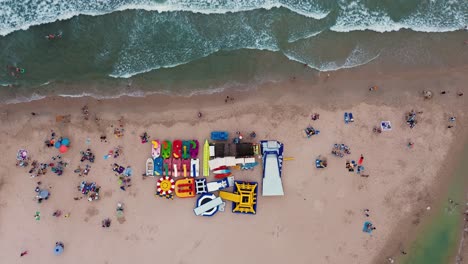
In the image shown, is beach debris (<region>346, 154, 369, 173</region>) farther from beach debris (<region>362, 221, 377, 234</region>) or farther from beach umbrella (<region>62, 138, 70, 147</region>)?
beach umbrella (<region>62, 138, 70, 147</region>)

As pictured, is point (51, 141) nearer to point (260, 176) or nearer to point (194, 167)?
point (194, 167)

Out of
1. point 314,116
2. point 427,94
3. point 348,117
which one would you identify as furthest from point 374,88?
point 314,116

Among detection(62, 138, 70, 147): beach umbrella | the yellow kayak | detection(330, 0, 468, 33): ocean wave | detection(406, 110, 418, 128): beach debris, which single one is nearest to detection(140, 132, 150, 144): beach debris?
the yellow kayak

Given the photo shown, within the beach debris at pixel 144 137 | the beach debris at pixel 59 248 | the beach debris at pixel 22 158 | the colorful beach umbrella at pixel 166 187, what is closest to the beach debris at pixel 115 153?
the beach debris at pixel 144 137

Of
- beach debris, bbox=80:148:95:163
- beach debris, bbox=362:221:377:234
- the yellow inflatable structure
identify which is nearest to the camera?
the yellow inflatable structure

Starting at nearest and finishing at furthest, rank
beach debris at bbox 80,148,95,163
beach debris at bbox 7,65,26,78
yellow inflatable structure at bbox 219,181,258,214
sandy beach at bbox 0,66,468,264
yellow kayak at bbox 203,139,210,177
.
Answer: yellow inflatable structure at bbox 219,181,258,214
sandy beach at bbox 0,66,468,264
yellow kayak at bbox 203,139,210,177
beach debris at bbox 80,148,95,163
beach debris at bbox 7,65,26,78

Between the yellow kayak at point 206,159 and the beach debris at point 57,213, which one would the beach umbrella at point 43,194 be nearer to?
the beach debris at point 57,213
